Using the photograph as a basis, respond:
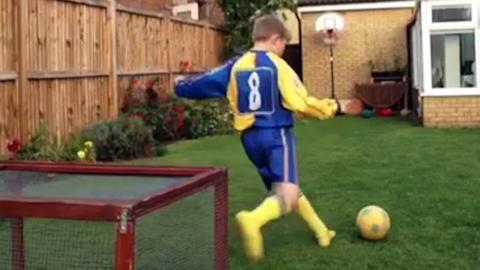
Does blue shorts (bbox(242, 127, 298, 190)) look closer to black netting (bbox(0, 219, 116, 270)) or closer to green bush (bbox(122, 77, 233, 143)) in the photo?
black netting (bbox(0, 219, 116, 270))

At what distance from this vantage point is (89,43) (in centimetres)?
1183

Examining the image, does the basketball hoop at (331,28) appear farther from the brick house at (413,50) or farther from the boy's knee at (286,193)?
the boy's knee at (286,193)

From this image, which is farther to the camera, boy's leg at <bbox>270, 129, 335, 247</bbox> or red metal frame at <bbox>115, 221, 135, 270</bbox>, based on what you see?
boy's leg at <bbox>270, 129, 335, 247</bbox>

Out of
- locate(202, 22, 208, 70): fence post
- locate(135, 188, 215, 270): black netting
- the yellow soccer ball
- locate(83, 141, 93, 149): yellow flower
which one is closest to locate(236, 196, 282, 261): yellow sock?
locate(135, 188, 215, 270): black netting

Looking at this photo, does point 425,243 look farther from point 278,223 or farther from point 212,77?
point 212,77

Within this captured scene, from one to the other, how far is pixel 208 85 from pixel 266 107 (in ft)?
1.42

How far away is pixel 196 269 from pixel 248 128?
159 cm

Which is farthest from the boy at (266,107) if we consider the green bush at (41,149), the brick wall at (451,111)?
the brick wall at (451,111)

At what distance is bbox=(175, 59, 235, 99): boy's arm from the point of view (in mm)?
5145

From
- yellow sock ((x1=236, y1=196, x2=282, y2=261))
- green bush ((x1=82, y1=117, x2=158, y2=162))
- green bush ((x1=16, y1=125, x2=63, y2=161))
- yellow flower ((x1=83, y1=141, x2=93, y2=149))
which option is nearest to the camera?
yellow sock ((x1=236, y1=196, x2=282, y2=261))

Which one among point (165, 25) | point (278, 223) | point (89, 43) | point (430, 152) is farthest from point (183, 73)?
point (278, 223)

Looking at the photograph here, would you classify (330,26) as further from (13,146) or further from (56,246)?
(56,246)

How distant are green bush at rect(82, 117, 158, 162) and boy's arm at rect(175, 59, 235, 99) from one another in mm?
5870

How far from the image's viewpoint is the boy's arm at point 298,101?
4.91m
